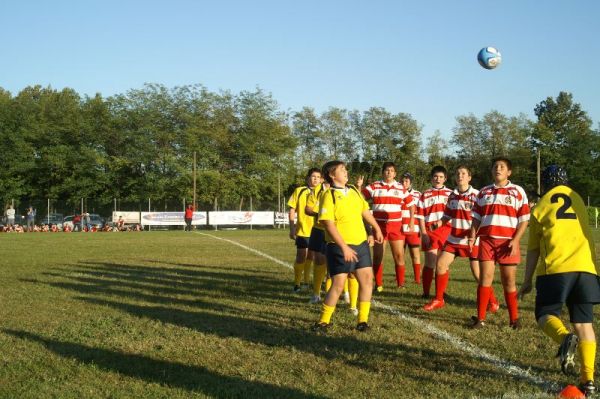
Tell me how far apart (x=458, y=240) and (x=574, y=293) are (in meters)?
3.54

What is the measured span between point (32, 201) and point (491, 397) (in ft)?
166

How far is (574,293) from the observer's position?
15.3 feet

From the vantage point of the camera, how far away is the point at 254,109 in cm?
5919

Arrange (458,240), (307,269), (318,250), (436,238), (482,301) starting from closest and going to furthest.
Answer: (482,301) → (458,240) → (318,250) → (436,238) → (307,269)

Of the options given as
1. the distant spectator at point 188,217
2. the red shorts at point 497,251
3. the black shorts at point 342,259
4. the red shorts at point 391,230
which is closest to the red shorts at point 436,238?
the red shorts at point 391,230

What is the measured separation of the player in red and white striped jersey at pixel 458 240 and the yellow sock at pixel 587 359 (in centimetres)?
354

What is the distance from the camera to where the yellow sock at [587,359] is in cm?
444

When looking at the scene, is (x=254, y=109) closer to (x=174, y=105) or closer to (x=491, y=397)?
(x=174, y=105)

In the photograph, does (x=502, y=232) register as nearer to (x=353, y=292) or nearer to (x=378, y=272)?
(x=353, y=292)

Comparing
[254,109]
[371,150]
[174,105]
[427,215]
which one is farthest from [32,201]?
[427,215]

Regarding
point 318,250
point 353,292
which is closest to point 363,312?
point 353,292

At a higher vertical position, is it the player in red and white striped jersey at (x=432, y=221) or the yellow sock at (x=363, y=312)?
the player in red and white striped jersey at (x=432, y=221)

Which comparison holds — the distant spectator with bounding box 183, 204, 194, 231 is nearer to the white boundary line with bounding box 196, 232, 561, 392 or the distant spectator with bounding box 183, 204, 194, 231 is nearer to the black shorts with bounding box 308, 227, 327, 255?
the black shorts with bounding box 308, 227, 327, 255

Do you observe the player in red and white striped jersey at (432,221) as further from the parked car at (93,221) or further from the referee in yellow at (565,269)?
the parked car at (93,221)
